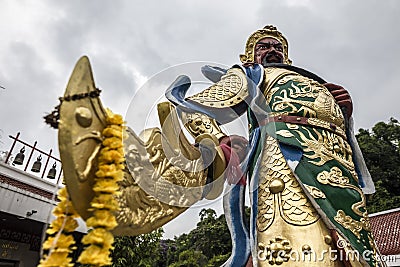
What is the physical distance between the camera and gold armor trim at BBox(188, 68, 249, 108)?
105 inches

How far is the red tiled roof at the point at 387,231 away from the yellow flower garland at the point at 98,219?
255 inches

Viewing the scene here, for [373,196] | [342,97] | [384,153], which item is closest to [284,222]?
[342,97]

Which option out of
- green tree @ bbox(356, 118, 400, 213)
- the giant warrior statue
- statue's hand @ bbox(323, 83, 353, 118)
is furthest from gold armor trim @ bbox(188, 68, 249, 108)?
green tree @ bbox(356, 118, 400, 213)

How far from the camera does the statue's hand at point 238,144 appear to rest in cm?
257

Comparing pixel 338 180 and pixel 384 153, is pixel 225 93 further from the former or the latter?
pixel 384 153

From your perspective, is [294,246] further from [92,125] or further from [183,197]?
[92,125]

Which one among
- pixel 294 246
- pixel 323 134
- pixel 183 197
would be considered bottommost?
pixel 294 246

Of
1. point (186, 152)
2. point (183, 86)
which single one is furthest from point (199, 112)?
point (186, 152)

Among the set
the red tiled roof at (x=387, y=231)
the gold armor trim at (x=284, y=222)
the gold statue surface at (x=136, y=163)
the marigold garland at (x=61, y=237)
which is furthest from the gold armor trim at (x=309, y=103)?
the red tiled roof at (x=387, y=231)

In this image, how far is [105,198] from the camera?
1.49m

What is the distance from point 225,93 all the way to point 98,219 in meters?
1.55

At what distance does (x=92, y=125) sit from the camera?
157 centimetres

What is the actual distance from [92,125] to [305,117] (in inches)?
64.5

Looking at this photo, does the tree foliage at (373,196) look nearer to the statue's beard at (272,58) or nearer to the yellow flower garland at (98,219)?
the statue's beard at (272,58)
